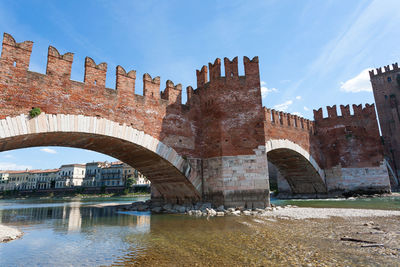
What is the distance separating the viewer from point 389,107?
131 ft

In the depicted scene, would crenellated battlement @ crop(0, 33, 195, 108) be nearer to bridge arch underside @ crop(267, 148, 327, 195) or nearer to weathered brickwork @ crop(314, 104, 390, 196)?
bridge arch underside @ crop(267, 148, 327, 195)

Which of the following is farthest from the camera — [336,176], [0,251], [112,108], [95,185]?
[95,185]

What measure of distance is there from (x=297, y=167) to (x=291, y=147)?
163 inches

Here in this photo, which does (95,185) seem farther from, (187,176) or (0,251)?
(0,251)

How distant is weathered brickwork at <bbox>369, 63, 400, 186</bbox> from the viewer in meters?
38.2

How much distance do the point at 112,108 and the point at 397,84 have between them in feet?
149

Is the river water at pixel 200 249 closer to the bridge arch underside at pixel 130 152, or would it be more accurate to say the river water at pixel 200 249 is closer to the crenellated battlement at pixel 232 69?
the bridge arch underside at pixel 130 152

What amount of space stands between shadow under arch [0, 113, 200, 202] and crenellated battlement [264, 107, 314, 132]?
828 cm

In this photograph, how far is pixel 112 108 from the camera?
967 centimetres

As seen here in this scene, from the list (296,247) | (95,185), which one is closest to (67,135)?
(296,247)

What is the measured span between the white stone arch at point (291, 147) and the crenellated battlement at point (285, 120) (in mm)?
1250

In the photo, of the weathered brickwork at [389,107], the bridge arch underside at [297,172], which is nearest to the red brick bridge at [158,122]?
the bridge arch underside at [297,172]

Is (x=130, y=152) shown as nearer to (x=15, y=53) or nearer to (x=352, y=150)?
(x=15, y=53)

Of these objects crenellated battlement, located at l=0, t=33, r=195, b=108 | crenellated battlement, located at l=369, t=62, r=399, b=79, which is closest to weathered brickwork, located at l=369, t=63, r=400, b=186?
crenellated battlement, located at l=369, t=62, r=399, b=79
